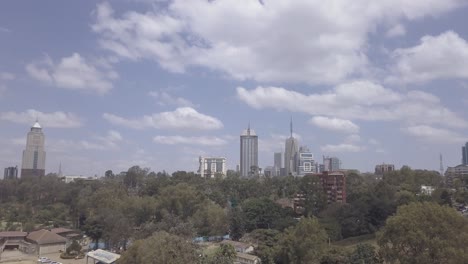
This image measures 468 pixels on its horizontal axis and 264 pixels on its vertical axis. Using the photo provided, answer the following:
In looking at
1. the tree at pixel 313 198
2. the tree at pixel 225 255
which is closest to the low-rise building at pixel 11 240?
the tree at pixel 225 255

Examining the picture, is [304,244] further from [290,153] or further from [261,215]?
[290,153]

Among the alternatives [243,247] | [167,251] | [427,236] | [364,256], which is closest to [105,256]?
[243,247]

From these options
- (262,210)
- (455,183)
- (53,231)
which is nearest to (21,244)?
(53,231)

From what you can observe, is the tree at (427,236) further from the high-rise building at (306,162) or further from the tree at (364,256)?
the high-rise building at (306,162)

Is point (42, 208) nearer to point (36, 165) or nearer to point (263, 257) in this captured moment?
point (263, 257)

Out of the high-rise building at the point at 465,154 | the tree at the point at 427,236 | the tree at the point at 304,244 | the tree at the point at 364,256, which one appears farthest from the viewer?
the high-rise building at the point at 465,154

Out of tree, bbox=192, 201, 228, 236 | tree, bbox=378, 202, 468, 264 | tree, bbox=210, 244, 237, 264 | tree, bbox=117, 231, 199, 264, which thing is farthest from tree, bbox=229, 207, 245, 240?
tree, bbox=378, 202, 468, 264
